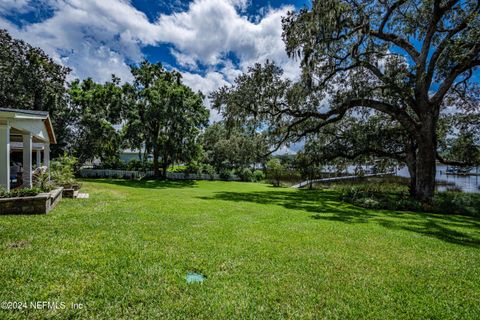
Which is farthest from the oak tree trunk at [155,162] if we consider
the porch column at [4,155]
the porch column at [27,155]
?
the porch column at [4,155]

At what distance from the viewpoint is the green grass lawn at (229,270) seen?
8.55ft

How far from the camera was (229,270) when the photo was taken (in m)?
3.51

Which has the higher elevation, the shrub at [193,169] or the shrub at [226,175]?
the shrub at [193,169]

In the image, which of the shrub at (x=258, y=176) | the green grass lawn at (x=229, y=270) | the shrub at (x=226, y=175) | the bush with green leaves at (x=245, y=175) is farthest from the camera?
the shrub at (x=258, y=176)

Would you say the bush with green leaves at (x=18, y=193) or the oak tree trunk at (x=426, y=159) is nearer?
the bush with green leaves at (x=18, y=193)

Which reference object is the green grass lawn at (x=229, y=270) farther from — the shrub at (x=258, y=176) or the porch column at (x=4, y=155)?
the shrub at (x=258, y=176)

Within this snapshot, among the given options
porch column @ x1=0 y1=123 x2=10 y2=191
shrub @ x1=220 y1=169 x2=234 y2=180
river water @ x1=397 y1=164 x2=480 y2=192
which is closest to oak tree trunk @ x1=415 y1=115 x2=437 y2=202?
river water @ x1=397 y1=164 x2=480 y2=192

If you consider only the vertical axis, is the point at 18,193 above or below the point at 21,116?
below

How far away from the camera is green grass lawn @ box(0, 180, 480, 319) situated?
2.61m

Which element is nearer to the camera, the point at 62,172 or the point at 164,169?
the point at 62,172

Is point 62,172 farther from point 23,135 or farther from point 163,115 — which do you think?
point 163,115

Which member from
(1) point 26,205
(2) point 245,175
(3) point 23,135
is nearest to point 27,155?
(3) point 23,135

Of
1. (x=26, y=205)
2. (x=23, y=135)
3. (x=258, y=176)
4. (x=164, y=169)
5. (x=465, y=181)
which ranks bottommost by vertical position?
(x=465, y=181)

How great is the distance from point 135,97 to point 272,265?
2396 cm
